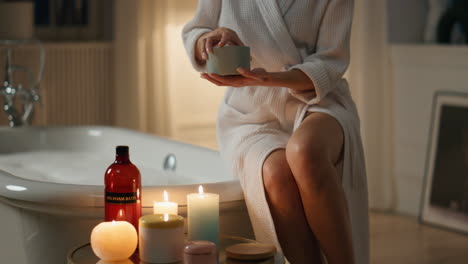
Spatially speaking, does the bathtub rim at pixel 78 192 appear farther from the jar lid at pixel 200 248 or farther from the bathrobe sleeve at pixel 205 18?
the bathrobe sleeve at pixel 205 18

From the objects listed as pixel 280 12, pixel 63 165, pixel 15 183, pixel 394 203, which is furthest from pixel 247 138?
pixel 394 203

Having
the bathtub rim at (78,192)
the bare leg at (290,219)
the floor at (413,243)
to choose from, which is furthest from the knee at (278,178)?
the floor at (413,243)

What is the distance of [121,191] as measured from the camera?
1788mm

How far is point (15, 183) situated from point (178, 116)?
2.47m

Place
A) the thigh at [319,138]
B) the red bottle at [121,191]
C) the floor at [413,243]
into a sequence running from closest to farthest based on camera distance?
the red bottle at [121,191]
the thigh at [319,138]
the floor at [413,243]

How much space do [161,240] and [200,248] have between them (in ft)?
0.32

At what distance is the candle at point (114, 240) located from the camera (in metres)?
1.69

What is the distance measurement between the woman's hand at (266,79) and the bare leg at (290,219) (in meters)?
0.21

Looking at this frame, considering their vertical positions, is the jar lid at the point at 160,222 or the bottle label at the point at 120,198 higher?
the bottle label at the point at 120,198

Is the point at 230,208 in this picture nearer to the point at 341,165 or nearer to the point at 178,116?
the point at 341,165

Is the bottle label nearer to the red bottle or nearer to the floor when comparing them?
the red bottle

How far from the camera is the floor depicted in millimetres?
3281

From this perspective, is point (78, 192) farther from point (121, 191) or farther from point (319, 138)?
point (319, 138)

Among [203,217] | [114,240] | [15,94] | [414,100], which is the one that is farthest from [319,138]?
[414,100]
